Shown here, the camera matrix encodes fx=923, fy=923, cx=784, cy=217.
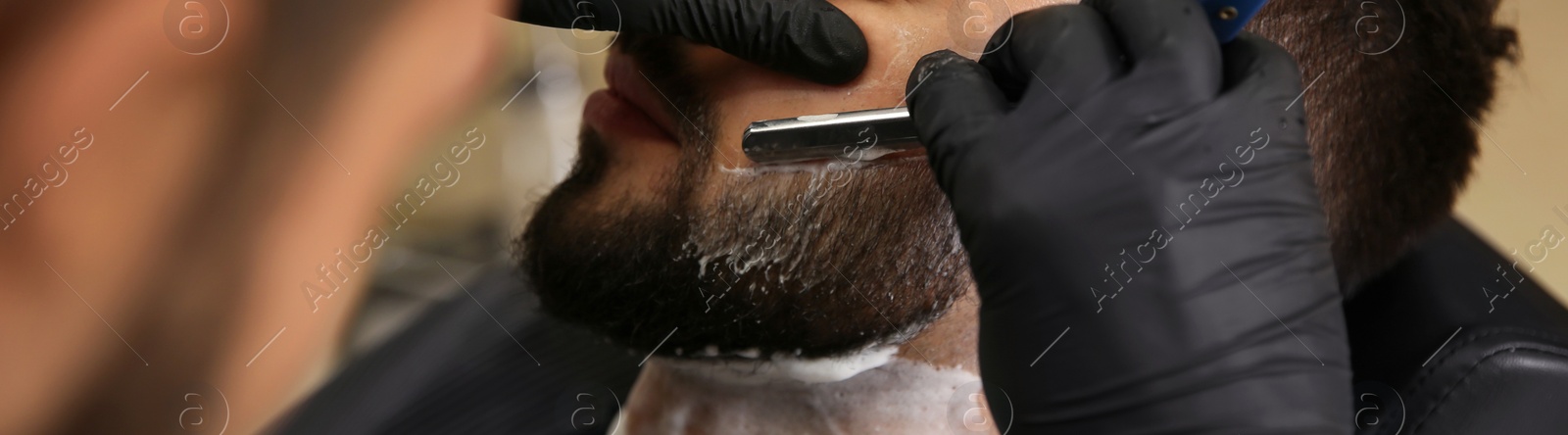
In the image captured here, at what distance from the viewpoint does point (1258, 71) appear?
62 cm

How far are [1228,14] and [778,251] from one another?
1.29 feet

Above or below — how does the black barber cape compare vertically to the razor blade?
below

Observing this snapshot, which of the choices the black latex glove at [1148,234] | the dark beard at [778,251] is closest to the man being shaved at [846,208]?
the dark beard at [778,251]

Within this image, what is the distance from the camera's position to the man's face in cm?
74

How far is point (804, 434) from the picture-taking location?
87cm

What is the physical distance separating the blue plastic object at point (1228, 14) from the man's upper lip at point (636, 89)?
44 centimetres

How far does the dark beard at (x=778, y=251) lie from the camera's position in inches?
30.9

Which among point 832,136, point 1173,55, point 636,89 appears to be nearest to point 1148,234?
point 1173,55

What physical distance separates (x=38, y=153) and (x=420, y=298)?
1362mm

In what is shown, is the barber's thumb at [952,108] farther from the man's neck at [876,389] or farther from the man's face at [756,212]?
the man's neck at [876,389]

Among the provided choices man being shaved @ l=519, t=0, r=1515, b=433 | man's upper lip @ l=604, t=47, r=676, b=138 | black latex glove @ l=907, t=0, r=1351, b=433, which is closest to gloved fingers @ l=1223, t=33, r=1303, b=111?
black latex glove @ l=907, t=0, r=1351, b=433

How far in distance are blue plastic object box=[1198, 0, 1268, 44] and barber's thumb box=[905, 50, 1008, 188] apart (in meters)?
0.15

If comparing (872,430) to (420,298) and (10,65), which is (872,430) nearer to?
(10,65)

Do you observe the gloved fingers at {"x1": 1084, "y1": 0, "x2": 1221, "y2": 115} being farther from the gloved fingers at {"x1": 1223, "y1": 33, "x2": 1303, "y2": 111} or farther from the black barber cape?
the black barber cape
